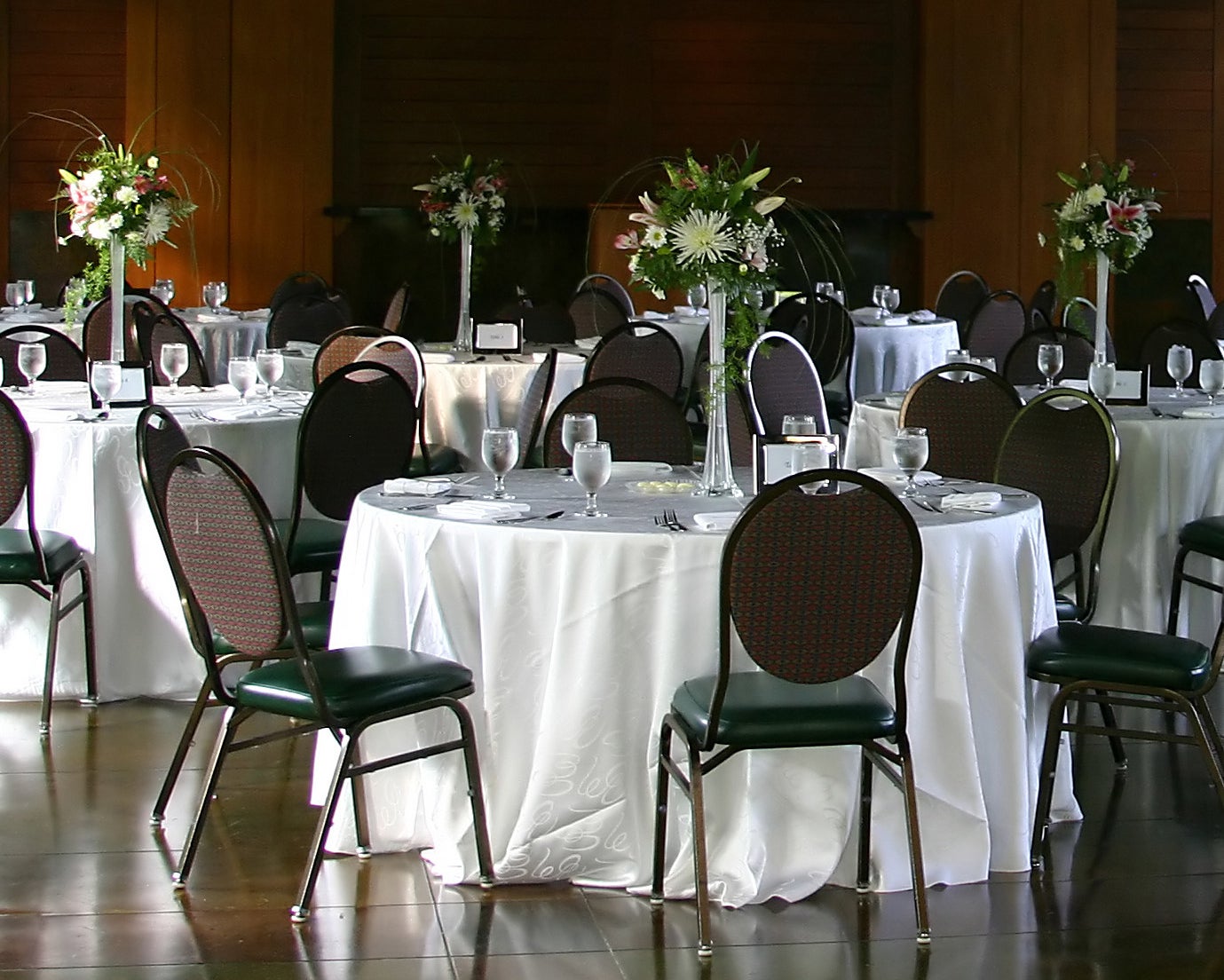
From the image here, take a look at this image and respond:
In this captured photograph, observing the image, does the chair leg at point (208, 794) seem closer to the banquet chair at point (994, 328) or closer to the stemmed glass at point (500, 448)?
the stemmed glass at point (500, 448)

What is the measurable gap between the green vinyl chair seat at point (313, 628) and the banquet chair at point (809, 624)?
3.54 feet


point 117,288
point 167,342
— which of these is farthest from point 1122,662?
point 167,342

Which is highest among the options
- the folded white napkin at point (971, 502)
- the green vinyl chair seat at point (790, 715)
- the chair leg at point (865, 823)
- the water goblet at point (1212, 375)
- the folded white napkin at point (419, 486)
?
the water goblet at point (1212, 375)

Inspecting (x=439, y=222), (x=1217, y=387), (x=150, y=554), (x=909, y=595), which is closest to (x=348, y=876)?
(x=909, y=595)

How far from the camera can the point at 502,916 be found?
143 inches

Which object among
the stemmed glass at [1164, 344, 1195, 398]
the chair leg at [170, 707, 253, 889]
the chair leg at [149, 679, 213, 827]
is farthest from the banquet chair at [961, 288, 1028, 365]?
the chair leg at [170, 707, 253, 889]

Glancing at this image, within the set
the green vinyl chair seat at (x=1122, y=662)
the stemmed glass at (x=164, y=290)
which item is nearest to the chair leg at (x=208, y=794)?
the green vinyl chair seat at (x=1122, y=662)

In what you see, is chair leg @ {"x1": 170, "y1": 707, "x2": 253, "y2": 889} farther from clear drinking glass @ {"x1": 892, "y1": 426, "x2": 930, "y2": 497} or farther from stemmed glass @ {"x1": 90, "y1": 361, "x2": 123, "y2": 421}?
stemmed glass @ {"x1": 90, "y1": 361, "x2": 123, "y2": 421}

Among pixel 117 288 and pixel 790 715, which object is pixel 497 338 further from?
pixel 790 715

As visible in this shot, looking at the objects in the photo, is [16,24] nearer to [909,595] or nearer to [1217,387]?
[1217,387]

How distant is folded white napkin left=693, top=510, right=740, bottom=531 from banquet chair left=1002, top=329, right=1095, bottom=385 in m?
3.54

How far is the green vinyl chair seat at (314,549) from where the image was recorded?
5168 mm

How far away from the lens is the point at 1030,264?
505 inches

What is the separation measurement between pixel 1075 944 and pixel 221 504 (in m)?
1.85
